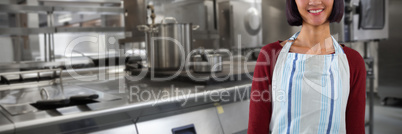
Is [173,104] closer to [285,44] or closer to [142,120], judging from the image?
[142,120]

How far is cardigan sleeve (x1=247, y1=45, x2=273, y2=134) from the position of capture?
617 mm

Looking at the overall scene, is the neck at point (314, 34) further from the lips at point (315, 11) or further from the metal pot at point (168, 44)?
the metal pot at point (168, 44)

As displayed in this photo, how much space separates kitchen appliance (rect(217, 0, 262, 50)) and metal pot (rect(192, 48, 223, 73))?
7.13 feet

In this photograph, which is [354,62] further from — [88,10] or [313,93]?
[88,10]

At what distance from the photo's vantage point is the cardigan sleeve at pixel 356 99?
23.6 inches

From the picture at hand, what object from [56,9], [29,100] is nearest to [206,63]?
[29,100]

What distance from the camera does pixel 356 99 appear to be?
1.97 ft

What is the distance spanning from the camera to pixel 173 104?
1.19 metres

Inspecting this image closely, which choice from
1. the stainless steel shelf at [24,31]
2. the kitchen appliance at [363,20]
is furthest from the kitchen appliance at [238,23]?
the stainless steel shelf at [24,31]

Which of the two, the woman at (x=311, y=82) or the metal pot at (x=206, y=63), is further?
the metal pot at (x=206, y=63)

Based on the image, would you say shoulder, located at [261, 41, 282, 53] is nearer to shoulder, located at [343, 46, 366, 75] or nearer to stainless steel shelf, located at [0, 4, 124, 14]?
shoulder, located at [343, 46, 366, 75]

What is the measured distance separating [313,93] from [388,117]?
346 cm

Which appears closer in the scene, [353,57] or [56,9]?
[353,57]

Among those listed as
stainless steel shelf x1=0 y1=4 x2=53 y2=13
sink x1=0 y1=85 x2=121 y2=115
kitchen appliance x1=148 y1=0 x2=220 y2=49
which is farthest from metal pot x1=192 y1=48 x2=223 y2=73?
stainless steel shelf x1=0 y1=4 x2=53 y2=13
